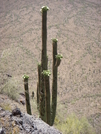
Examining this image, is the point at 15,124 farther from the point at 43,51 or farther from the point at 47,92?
the point at 43,51

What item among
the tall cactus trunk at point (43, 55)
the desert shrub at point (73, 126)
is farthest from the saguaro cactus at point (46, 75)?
the desert shrub at point (73, 126)

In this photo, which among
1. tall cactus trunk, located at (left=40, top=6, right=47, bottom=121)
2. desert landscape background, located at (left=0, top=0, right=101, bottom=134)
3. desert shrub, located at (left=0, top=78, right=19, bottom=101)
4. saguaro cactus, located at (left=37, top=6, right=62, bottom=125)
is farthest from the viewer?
desert landscape background, located at (left=0, top=0, right=101, bottom=134)

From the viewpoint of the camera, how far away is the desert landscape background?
52.8ft

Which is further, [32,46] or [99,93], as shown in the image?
[32,46]

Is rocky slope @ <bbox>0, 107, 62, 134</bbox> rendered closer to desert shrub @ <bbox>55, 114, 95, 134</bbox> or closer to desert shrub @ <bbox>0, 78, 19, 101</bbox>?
desert shrub @ <bbox>0, 78, 19, 101</bbox>

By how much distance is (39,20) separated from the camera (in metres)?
41.2

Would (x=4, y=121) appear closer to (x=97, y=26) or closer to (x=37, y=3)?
(x=97, y=26)

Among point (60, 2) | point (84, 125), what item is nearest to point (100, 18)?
point (60, 2)

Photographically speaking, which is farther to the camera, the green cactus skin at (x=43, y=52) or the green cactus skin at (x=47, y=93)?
the green cactus skin at (x=43, y=52)

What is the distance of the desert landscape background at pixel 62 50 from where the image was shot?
16.1 meters

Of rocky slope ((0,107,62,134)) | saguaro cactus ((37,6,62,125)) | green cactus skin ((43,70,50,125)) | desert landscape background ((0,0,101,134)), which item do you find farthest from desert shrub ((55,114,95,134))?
rocky slope ((0,107,62,134))

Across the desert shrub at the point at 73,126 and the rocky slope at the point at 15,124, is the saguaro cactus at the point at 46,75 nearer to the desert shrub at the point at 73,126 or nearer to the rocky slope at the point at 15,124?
the rocky slope at the point at 15,124

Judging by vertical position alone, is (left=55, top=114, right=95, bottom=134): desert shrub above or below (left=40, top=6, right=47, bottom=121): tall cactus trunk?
below

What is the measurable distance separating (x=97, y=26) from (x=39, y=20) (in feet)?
47.3
